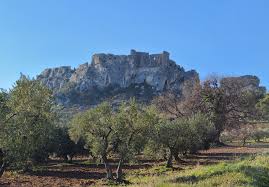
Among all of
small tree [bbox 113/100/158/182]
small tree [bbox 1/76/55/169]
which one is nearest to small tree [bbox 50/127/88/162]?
small tree [bbox 113/100/158/182]

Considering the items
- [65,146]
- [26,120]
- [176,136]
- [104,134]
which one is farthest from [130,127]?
[65,146]

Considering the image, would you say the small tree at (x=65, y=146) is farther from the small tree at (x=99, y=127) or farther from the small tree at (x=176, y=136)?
the small tree at (x=99, y=127)

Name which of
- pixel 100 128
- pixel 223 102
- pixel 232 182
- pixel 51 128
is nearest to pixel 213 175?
Answer: pixel 232 182

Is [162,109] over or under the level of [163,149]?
over

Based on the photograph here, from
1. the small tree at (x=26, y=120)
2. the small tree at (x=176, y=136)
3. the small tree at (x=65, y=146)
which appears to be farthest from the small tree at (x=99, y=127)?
the small tree at (x=65, y=146)

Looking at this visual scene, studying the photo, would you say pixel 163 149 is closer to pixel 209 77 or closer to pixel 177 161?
pixel 177 161

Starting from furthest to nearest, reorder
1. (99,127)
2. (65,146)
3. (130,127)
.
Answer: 1. (65,146)
2. (130,127)
3. (99,127)

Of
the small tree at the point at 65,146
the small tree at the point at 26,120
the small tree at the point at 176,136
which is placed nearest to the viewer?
the small tree at the point at 26,120

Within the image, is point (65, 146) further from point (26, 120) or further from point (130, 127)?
point (26, 120)

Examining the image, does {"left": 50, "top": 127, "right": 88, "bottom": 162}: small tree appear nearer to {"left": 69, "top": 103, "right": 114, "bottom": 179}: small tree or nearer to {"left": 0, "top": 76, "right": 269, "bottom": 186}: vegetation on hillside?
{"left": 0, "top": 76, "right": 269, "bottom": 186}: vegetation on hillside

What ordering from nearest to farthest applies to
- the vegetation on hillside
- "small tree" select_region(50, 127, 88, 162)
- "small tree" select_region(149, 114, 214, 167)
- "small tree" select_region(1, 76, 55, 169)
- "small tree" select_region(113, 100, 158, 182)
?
the vegetation on hillside
"small tree" select_region(1, 76, 55, 169)
"small tree" select_region(113, 100, 158, 182)
"small tree" select_region(149, 114, 214, 167)
"small tree" select_region(50, 127, 88, 162)

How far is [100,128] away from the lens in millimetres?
32250

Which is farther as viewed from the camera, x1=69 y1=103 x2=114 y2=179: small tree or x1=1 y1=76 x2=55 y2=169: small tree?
x1=69 y1=103 x2=114 y2=179: small tree

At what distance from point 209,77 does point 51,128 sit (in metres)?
57.0
